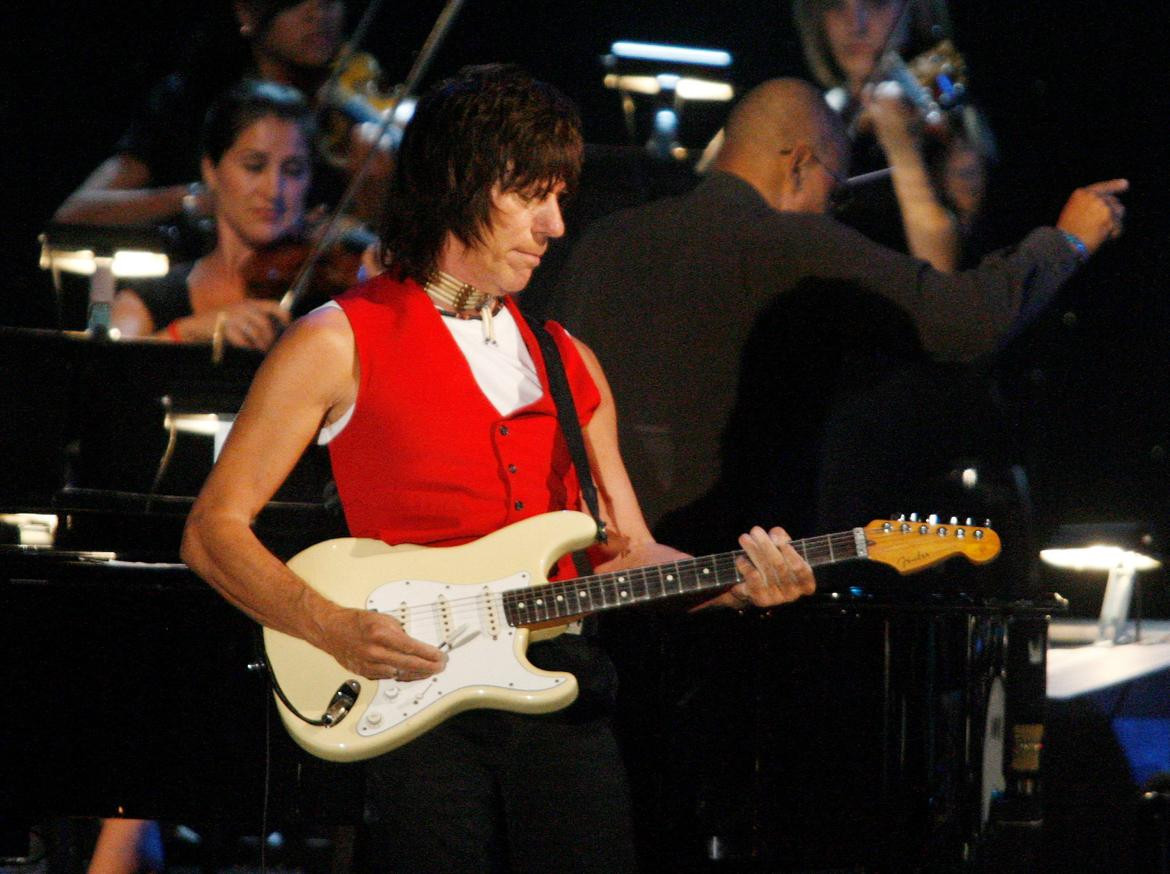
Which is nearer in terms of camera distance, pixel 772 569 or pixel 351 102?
pixel 772 569

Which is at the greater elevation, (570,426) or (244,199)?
(244,199)

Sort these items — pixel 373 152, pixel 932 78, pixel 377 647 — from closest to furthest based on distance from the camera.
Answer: pixel 377 647 → pixel 373 152 → pixel 932 78

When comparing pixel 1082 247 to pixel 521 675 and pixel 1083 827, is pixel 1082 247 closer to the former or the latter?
pixel 1083 827

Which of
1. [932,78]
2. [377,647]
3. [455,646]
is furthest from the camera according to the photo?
[932,78]

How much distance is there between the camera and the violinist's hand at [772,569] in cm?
254

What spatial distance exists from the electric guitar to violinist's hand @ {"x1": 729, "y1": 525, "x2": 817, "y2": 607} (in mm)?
303

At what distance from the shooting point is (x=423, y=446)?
92.6 inches

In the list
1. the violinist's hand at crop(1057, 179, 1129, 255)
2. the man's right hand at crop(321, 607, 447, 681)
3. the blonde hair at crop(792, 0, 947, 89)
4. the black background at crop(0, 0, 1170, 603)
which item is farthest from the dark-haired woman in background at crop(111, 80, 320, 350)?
the violinist's hand at crop(1057, 179, 1129, 255)

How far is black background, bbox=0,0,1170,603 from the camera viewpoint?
4457mm

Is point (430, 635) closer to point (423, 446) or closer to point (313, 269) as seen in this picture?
point (423, 446)

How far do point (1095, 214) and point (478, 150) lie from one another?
2743mm

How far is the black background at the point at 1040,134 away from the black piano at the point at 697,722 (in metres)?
1.57

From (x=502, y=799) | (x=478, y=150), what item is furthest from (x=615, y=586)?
(x=478, y=150)

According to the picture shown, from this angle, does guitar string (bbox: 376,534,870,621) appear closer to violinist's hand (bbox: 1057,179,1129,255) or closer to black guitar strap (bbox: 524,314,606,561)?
black guitar strap (bbox: 524,314,606,561)
